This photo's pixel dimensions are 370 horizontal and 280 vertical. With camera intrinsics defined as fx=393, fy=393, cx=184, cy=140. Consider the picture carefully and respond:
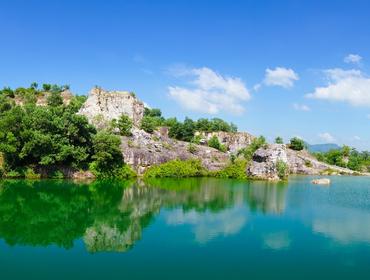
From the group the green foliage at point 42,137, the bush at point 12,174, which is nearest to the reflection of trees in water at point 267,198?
the green foliage at point 42,137

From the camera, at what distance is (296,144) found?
9250 cm

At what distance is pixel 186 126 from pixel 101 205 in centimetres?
4622

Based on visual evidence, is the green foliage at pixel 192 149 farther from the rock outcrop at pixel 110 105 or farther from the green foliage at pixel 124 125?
the rock outcrop at pixel 110 105

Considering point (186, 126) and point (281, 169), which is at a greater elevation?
point (186, 126)

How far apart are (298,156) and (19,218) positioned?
6899 centimetres

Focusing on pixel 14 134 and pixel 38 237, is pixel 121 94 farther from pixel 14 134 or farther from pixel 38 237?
pixel 38 237

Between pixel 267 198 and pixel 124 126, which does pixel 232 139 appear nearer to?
pixel 124 126

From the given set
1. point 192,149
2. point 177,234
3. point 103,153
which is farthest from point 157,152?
point 177,234

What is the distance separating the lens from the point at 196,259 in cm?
1902

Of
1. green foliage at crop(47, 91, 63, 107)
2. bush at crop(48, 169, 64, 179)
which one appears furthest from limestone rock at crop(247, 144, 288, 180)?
green foliage at crop(47, 91, 63, 107)

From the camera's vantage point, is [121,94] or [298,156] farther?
[298,156]

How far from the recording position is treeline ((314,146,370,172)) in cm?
9622

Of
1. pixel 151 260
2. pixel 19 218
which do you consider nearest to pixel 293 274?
pixel 151 260

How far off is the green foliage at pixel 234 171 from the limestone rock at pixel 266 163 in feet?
3.27
